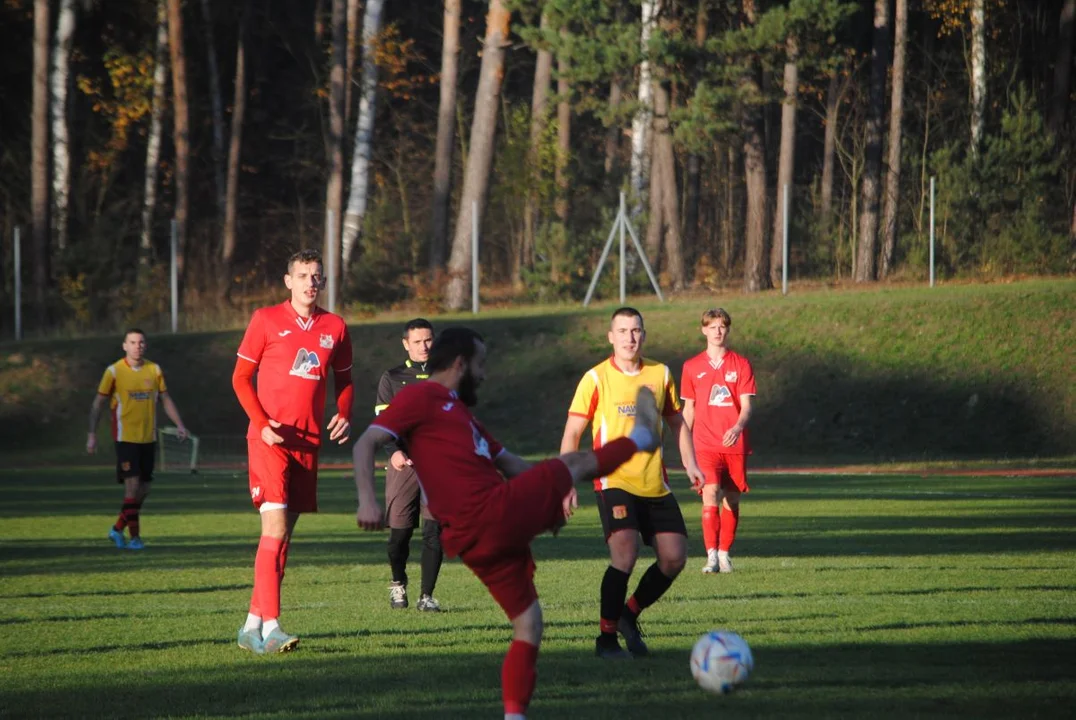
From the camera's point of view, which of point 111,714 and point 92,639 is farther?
point 92,639

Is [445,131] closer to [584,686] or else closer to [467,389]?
[584,686]

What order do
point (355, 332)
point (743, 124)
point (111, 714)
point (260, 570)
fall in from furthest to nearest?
1. point (743, 124)
2. point (355, 332)
3. point (260, 570)
4. point (111, 714)

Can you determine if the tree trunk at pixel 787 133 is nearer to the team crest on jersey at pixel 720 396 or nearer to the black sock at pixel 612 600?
the team crest on jersey at pixel 720 396

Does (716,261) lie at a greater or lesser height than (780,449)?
greater

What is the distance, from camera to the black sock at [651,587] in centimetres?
870

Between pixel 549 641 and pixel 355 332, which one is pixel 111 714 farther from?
pixel 355 332

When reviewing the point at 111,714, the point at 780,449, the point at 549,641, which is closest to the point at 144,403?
the point at 549,641

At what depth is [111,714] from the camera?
279 inches

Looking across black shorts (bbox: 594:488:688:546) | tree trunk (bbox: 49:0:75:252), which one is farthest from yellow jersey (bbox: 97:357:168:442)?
tree trunk (bbox: 49:0:75:252)

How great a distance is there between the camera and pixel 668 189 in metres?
38.5

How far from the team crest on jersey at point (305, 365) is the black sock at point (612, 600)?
6.95 feet

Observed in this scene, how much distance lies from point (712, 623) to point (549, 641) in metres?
1.22

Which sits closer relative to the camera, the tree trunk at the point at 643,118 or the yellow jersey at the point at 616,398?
the yellow jersey at the point at 616,398

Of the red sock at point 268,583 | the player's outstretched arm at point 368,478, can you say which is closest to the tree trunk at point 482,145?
the red sock at point 268,583
